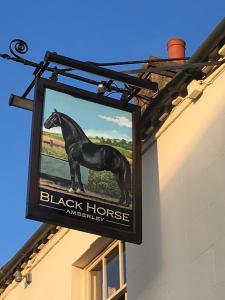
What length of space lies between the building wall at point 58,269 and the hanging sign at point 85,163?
201cm

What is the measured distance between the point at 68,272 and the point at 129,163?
Answer: 2857mm

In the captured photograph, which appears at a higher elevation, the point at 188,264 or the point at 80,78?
the point at 80,78

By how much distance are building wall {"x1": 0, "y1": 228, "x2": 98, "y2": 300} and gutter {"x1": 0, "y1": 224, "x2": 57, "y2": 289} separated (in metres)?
0.12

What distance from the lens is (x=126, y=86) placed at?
9.44m

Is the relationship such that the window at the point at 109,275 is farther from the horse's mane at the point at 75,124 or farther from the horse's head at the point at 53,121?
the horse's head at the point at 53,121

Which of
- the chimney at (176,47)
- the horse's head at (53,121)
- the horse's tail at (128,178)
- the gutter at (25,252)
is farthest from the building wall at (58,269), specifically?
the chimney at (176,47)

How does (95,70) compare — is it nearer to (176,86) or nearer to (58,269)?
(176,86)

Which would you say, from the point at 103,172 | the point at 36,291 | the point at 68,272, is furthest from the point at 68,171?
the point at 36,291

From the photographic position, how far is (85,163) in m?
8.62

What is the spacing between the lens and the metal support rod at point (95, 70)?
897 centimetres

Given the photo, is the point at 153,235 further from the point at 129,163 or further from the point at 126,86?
the point at 126,86

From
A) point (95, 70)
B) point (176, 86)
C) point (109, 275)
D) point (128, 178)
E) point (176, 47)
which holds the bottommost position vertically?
point (109, 275)

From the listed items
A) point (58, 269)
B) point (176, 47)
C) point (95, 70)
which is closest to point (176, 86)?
point (95, 70)

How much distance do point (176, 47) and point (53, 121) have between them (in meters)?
3.43
